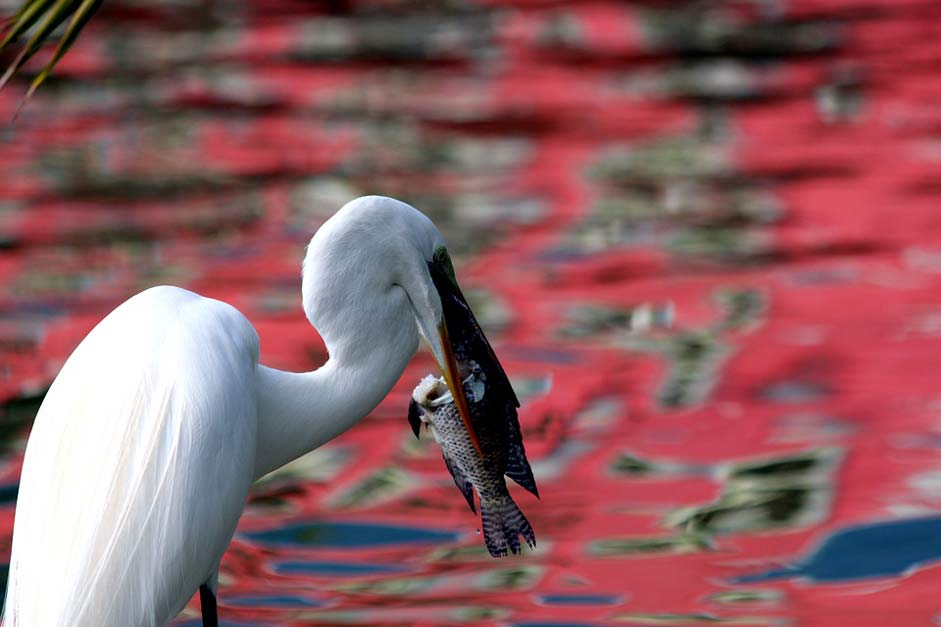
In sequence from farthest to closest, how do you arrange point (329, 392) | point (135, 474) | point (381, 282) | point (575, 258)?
point (575, 258) < point (329, 392) < point (381, 282) < point (135, 474)

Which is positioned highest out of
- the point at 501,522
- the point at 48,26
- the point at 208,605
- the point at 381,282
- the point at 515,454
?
the point at 48,26

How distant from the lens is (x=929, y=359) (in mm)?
5340

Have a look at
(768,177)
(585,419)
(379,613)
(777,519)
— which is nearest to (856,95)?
(768,177)

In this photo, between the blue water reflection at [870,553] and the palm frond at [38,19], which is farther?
the blue water reflection at [870,553]

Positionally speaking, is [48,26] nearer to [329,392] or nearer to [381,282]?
[381,282]

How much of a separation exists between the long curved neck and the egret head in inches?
0.5

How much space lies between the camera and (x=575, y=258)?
6.61 meters

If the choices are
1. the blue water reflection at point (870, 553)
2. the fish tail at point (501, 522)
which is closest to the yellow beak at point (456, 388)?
the fish tail at point (501, 522)

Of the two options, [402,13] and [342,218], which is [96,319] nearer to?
[342,218]

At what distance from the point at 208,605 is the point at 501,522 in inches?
24.2

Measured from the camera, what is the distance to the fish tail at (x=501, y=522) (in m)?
3.05

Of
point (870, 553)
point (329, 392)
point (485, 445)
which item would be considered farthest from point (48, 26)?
point (870, 553)

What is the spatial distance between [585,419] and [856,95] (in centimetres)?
460

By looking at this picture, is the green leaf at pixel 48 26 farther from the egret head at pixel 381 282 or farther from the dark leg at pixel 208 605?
the dark leg at pixel 208 605
